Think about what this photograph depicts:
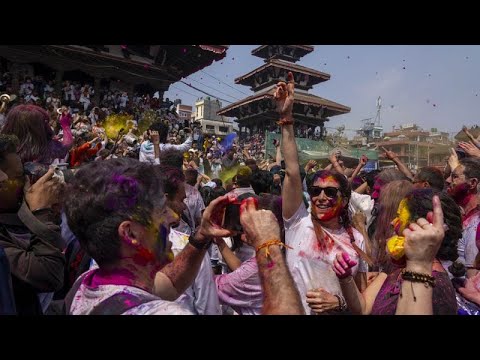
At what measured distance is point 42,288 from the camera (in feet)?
6.07

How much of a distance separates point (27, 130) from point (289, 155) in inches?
70.0

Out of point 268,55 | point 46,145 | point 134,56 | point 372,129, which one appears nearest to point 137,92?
point 134,56

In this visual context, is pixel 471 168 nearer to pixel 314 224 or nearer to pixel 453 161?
pixel 453 161

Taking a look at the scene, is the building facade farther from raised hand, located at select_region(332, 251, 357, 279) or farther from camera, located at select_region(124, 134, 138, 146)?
raised hand, located at select_region(332, 251, 357, 279)

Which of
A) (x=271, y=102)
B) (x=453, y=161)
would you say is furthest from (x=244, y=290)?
(x=271, y=102)

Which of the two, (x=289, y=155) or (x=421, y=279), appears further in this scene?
(x=289, y=155)

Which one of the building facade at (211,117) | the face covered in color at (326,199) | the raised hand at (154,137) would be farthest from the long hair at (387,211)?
the building facade at (211,117)

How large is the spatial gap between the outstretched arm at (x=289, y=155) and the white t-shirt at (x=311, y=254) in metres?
0.06

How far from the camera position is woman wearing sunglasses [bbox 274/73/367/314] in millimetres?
2416

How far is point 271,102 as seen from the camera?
27875 mm

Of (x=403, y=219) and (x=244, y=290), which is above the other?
(x=403, y=219)

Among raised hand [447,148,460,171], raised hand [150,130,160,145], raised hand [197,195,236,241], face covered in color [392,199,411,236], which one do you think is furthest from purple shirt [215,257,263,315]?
raised hand [150,130,160,145]
